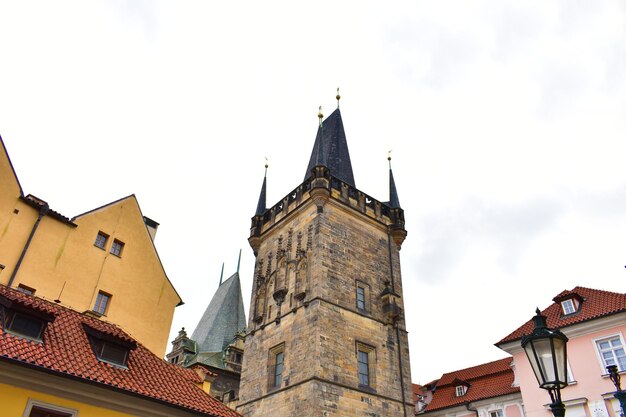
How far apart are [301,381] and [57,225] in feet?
33.5

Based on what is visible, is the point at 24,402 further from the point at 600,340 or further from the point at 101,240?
the point at 600,340

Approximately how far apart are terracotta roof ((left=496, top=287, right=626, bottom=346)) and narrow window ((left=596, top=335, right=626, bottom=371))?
90cm

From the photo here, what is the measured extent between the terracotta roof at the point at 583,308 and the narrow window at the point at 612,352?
898 mm

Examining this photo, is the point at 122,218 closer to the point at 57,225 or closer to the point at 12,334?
the point at 57,225

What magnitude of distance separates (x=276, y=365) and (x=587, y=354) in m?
11.9

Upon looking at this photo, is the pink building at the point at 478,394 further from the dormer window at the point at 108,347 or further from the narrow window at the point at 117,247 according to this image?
the narrow window at the point at 117,247

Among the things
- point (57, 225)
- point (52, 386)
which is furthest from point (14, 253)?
point (52, 386)

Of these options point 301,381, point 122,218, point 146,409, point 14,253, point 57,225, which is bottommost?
point 146,409

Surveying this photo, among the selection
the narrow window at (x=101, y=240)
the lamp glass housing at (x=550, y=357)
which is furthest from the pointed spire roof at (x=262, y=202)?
the lamp glass housing at (x=550, y=357)

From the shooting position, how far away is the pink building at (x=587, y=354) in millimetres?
15719

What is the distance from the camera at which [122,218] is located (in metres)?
17.8

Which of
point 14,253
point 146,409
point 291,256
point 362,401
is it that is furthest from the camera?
point 291,256

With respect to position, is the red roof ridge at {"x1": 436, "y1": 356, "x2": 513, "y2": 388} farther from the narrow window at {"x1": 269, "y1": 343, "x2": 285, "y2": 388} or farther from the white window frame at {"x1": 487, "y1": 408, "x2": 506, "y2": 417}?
the narrow window at {"x1": 269, "y1": 343, "x2": 285, "y2": 388}

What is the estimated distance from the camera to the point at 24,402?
802cm
